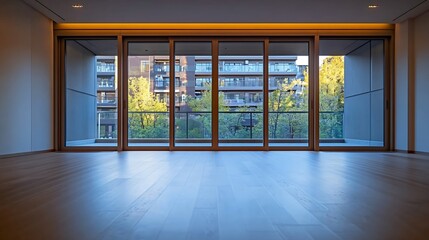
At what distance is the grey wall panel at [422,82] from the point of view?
5.80 meters

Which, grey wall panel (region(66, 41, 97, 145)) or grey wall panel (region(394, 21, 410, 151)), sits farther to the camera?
grey wall panel (region(66, 41, 97, 145))

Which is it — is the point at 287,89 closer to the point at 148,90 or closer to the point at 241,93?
the point at 241,93

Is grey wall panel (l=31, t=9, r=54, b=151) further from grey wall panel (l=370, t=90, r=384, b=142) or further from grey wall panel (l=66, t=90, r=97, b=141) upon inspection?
grey wall panel (l=370, t=90, r=384, b=142)

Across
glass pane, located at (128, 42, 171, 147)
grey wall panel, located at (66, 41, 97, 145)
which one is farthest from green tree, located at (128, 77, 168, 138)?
grey wall panel, located at (66, 41, 97, 145)

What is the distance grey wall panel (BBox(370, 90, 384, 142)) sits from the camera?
265 inches

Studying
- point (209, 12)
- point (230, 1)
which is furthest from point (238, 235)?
point (209, 12)

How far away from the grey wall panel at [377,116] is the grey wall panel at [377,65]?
0.17m

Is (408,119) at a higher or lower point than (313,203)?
higher

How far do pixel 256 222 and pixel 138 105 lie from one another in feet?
18.4

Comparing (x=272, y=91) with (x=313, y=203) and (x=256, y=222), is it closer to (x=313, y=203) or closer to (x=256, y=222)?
(x=313, y=203)

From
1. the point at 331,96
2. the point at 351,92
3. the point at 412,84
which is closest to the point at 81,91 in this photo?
the point at 331,96

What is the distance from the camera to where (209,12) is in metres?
5.75

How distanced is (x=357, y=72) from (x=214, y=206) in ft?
20.1

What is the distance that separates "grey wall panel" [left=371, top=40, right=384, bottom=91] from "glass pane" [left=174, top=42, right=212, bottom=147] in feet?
11.4
